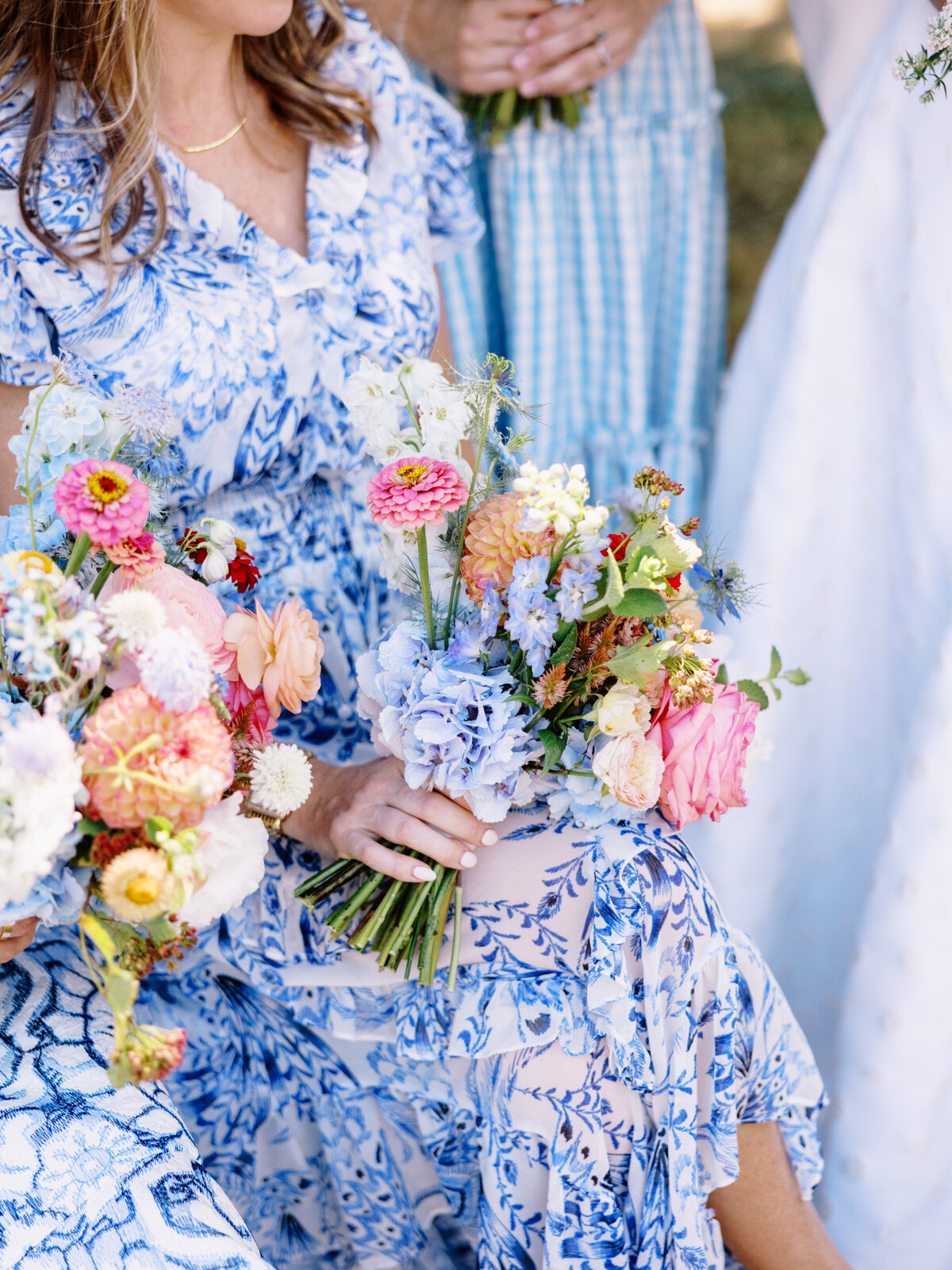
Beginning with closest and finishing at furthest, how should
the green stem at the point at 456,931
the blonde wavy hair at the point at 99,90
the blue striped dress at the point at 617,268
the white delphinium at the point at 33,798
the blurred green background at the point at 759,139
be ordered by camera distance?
1. the white delphinium at the point at 33,798
2. the green stem at the point at 456,931
3. the blonde wavy hair at the point at 99,90
4. the blue striped dress at the point at 617,268
5. the blurred green background at the point at 759,139

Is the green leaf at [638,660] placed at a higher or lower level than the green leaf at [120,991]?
higher

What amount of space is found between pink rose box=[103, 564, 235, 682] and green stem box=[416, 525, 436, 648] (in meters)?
0.17

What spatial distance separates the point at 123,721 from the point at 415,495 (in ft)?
0.96

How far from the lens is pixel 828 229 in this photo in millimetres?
1553

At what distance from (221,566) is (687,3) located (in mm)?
1362

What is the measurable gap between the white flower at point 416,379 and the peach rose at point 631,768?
1.17ft

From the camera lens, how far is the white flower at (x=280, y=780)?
0.89 meters

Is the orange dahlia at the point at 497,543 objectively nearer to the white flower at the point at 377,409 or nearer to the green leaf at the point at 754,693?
the white flower at the point at 377,409

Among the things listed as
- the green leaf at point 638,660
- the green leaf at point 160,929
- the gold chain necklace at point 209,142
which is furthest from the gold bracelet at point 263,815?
the gold chain necklace at point 209,142

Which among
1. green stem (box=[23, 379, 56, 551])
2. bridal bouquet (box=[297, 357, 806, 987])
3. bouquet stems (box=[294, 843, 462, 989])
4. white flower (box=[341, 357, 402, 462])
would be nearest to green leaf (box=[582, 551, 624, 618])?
bridal bouquet (box=[297, 357, 806, 987])

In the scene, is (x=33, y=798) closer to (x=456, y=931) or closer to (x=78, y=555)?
(x=78, y=555)

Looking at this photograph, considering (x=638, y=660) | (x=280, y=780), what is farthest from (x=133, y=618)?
(x=638, y=660)

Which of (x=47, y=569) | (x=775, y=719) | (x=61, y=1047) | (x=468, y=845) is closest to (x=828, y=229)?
(x=775, y=719)

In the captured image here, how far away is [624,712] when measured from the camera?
3.10ft
